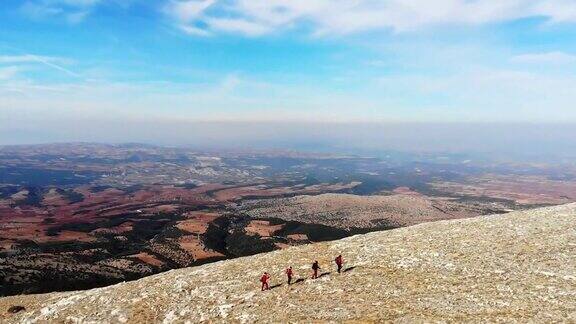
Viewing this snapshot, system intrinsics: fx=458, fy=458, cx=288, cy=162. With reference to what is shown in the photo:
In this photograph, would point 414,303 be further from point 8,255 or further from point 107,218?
point 107,218

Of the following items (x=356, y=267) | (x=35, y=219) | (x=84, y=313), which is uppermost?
(x=356, y=267)

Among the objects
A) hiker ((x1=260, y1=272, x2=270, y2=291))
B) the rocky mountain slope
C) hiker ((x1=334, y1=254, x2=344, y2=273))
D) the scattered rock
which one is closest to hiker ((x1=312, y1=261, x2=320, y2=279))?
the rocky mountain slope

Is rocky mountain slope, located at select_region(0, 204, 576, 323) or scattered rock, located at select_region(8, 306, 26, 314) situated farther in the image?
scattered rock, located at select_region(8, 306, 26, 314)

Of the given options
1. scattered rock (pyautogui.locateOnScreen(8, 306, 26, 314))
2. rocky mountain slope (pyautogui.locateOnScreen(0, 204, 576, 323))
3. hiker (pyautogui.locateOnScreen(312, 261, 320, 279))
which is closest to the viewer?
rocky mountain slope (pyautogui.locateOnScreen(0, 204, 576, 323))

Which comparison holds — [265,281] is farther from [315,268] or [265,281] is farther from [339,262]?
[339,262]

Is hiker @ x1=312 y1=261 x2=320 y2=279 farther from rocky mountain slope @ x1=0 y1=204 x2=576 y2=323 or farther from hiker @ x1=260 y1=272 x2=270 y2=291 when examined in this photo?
hiker @ x1=260 y1=272 x2=270 y2=291

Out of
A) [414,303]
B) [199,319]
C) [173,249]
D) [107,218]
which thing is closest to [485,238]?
[414,303]

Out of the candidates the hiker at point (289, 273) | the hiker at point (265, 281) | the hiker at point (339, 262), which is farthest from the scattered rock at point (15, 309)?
the hiker at point (339, 262)

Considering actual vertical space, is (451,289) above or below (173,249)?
above
